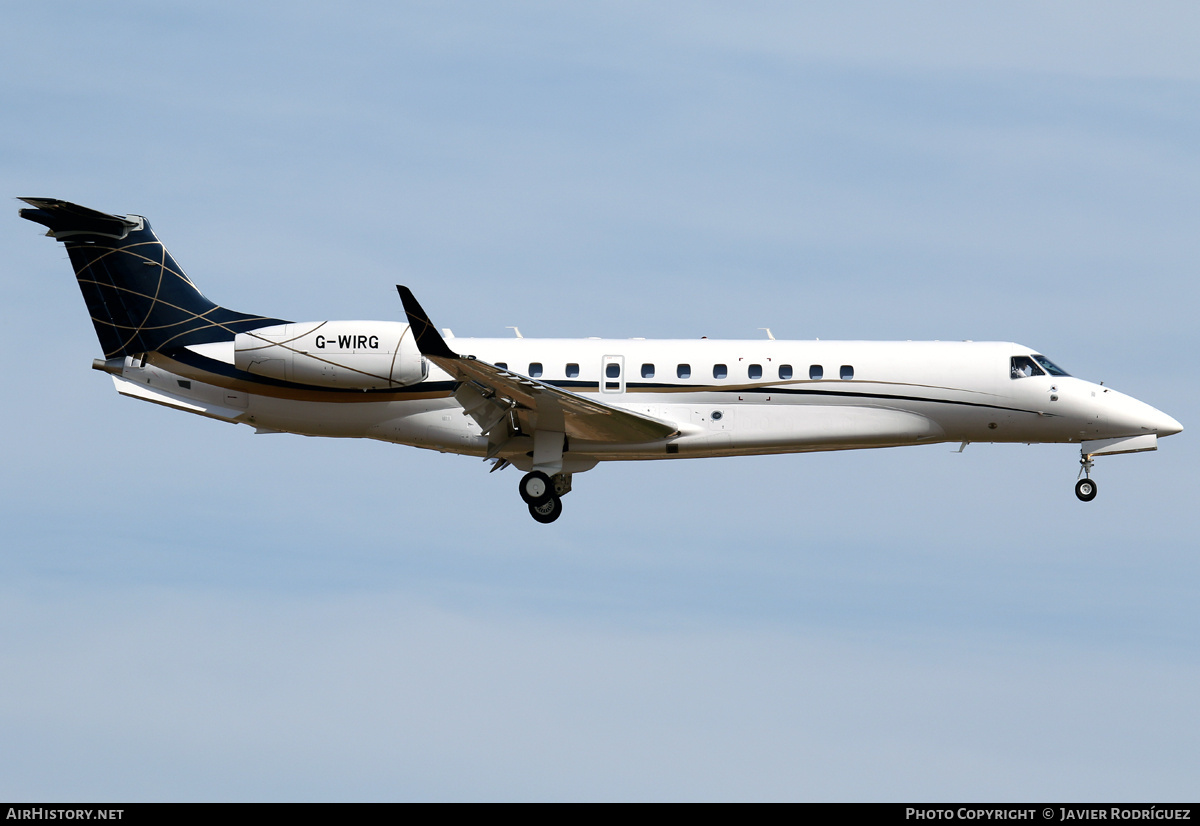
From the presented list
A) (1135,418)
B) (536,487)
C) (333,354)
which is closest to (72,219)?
(333,354)

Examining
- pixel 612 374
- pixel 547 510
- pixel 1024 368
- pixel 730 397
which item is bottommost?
pixel 547 510

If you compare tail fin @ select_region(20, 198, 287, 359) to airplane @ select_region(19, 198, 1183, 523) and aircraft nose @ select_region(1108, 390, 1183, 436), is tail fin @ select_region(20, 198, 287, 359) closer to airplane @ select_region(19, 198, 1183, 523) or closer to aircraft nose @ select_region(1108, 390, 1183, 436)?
airplane @ select_region(19, 198, 1183, 523)

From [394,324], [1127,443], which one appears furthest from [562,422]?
[1127,443]

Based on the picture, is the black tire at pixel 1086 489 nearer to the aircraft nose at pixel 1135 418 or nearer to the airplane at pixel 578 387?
the airplane at pixel 578 387

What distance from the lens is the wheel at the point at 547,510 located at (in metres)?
26.6

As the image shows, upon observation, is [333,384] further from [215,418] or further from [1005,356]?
[1005,356]

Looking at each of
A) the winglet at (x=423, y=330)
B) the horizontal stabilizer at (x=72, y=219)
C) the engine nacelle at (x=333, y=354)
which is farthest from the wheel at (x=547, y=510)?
the horizontal stabilizer at (x=72, y=219)

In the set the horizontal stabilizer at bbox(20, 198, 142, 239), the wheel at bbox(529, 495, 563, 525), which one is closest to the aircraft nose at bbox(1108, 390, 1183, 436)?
the wheel at bbox(529, 495, 563, 525)

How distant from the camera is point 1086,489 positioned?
27.4 m

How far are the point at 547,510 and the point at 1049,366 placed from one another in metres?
10.3

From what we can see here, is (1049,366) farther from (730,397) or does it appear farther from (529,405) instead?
(529,405)

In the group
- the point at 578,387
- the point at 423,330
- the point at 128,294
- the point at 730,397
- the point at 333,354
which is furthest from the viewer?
the point at 128,294

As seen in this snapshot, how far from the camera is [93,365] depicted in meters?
27.2

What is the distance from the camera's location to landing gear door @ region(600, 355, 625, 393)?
26.4m
